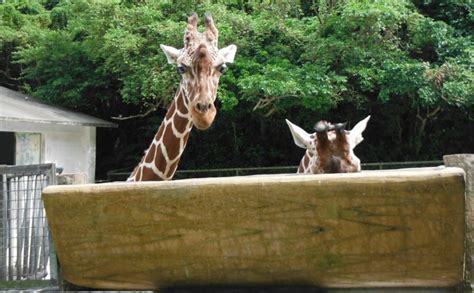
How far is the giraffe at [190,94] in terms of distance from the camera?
3.82 m

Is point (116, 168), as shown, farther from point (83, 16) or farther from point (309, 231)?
point (309, 231)

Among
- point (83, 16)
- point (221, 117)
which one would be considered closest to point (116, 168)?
point (221, 117)

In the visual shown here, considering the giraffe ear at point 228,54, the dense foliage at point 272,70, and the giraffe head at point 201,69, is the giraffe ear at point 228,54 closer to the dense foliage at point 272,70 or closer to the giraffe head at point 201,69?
the giraffe head at point 201,69

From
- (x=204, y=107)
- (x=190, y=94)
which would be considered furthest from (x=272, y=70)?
(x=204, y=107)

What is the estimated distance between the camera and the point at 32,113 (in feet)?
36.3

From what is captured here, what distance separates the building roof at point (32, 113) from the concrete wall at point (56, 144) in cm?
21

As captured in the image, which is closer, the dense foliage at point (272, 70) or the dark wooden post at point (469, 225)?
the dark wooden post at point (469, 225)

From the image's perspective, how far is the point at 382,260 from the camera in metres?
1.42

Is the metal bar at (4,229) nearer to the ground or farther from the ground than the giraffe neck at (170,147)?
nearer to the ground

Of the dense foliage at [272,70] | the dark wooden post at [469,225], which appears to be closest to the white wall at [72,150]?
the dense foliage at [272,70]

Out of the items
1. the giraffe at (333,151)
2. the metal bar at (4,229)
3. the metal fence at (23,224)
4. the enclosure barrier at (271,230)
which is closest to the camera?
the enclosure barrier at (271,230)

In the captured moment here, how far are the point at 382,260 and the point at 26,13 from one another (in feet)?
64.0

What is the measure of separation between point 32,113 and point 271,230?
10.5 m

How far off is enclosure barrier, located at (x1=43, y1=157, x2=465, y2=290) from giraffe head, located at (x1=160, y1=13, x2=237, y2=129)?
225cm
